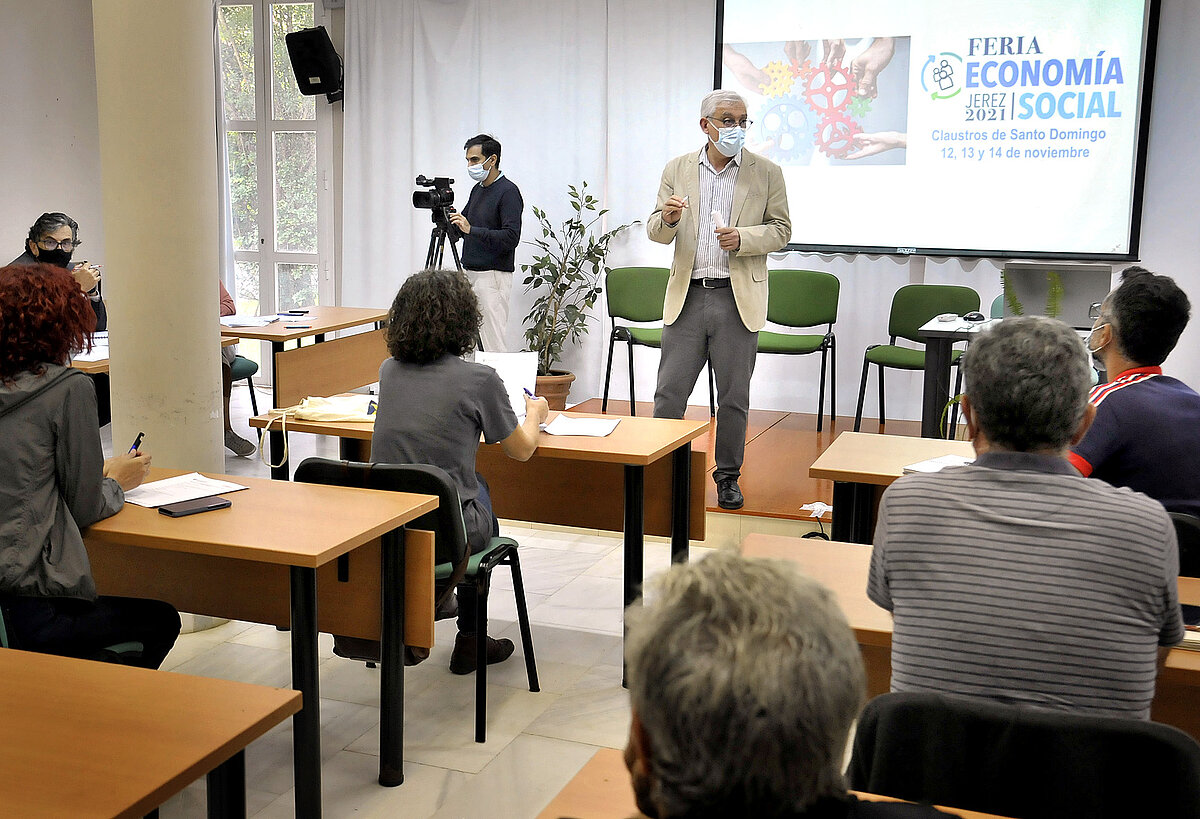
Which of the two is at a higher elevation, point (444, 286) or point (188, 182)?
point (188, 182)

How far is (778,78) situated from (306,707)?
4.99 meters

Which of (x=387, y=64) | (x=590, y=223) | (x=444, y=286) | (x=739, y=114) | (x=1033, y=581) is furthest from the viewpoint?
(x=387, y=64)

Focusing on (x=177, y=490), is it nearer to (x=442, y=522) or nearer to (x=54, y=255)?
(x=442, y=522)

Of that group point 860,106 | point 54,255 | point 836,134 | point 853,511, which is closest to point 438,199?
point 54,255

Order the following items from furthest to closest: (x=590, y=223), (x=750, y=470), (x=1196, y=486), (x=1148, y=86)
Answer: (x=590, y=223)
(x=1148, y=86)
(x=750, y=470)
(x=1196, y=486)

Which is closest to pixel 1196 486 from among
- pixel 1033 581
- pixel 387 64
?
pixel 1033 581

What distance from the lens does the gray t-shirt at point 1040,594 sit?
1.41 m

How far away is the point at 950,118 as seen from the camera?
6.04 m

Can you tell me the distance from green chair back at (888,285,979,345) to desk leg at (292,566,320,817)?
4.35 metres

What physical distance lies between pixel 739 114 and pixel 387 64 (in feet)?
12.0

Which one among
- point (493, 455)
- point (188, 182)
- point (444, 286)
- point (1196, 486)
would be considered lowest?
point (493, 455)

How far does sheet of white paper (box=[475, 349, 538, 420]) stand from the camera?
3178 millimetres

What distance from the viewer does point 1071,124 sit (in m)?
5.82

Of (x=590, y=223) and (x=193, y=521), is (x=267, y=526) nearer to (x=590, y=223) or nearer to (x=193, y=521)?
(x=193, y=521)
